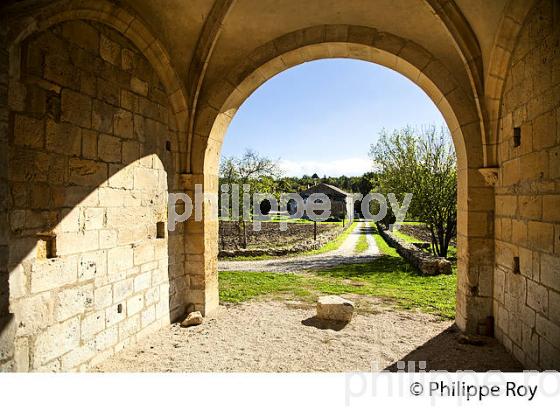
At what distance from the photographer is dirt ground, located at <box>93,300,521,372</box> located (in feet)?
12.1

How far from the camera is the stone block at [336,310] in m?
5.00

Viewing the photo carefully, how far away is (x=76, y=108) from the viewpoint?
3.40 m

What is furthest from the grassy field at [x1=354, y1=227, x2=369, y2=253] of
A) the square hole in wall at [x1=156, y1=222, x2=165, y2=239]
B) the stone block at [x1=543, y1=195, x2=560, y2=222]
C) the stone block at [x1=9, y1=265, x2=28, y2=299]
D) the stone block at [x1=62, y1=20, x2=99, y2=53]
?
the stone block at [x1=9, y1=265, x2=28, y2=299]

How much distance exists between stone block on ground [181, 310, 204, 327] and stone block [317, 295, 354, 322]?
1.76 metres

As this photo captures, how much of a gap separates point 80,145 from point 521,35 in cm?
474

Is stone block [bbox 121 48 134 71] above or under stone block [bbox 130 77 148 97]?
above

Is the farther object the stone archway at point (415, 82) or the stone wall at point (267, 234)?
the stone wall at point (267, 234)

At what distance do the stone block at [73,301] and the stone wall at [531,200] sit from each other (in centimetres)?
437

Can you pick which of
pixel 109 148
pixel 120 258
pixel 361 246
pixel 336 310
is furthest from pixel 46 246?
pixel 361 246

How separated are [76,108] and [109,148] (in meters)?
0.55

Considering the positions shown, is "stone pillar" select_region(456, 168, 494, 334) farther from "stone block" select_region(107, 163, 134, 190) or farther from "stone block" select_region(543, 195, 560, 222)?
"stone block" select_region(107, 163, 134, 190)

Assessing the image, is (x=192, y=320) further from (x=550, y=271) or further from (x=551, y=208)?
(x=551, y=208)

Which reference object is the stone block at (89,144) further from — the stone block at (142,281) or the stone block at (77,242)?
the stone block at (142,281)

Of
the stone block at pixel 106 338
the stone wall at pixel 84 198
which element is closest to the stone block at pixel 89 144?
the stone wall at pixel 84 198
